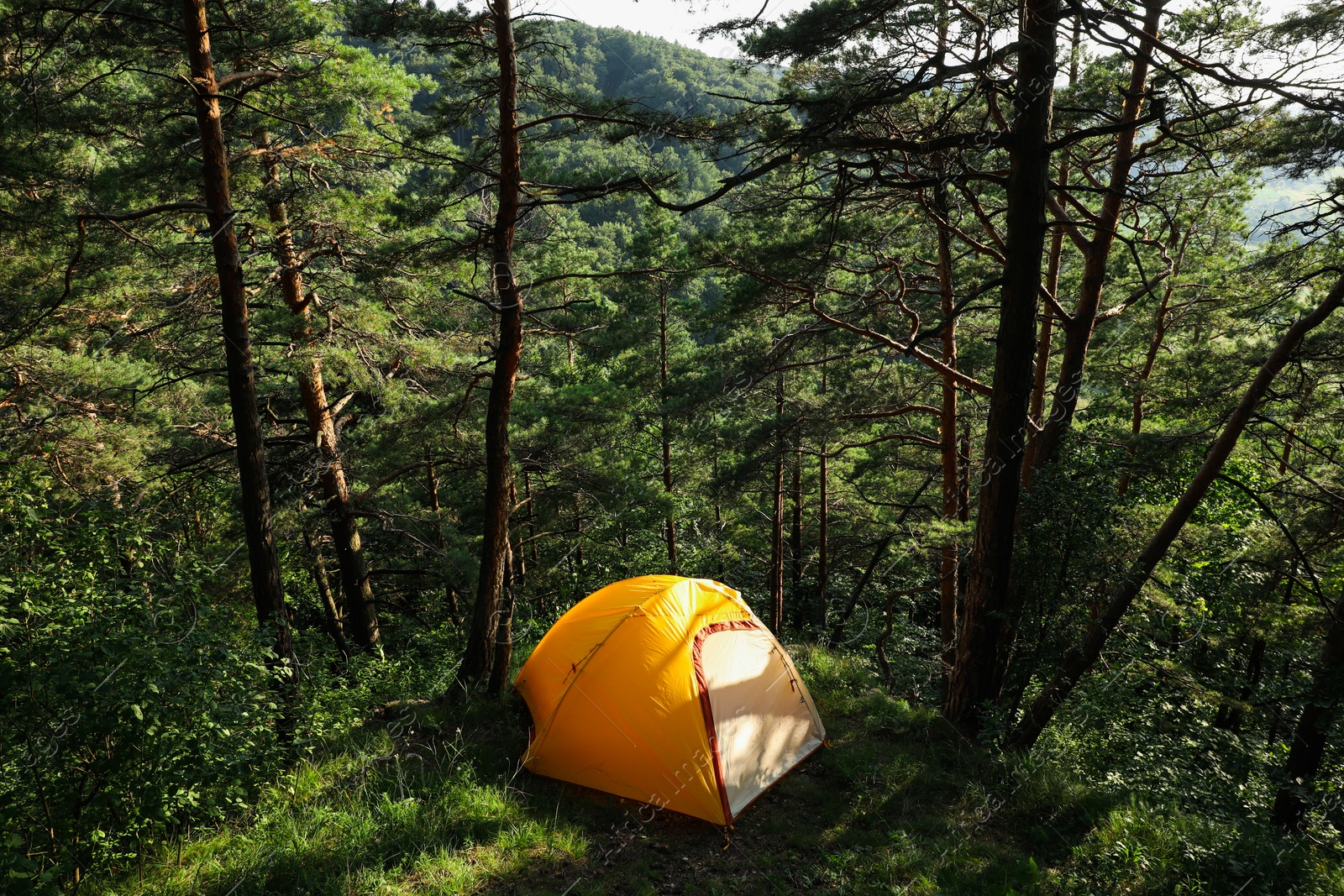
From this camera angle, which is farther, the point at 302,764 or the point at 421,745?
the point at 421,745

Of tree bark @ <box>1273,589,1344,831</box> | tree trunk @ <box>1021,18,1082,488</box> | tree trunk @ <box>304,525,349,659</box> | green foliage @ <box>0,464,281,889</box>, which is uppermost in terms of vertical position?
tree trunk @ <box>1021,18,1082,488</box>

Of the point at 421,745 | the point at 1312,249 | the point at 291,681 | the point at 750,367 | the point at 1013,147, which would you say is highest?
the point at 1013,147

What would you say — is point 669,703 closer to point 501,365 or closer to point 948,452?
point 501,365

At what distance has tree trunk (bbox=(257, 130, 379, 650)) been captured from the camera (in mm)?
8430

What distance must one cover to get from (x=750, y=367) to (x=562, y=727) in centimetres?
576

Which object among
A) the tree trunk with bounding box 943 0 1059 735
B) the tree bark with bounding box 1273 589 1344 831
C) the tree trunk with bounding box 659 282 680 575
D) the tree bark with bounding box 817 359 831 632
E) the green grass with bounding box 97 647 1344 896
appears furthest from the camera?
the tree bark with bounding box 817 359 831 632

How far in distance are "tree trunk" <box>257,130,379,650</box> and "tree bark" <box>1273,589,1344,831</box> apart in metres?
10.3

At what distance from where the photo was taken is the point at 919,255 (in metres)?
11.2

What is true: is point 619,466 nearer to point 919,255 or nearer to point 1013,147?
point 919,255

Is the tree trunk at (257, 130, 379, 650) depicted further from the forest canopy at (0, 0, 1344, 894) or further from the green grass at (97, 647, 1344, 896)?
the green grass at (97, 647, 1344, 896)

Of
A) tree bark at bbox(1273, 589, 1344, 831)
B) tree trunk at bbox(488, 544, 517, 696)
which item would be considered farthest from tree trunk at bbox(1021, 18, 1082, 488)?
tree trunk at bbox(488, 544, 517, 696)

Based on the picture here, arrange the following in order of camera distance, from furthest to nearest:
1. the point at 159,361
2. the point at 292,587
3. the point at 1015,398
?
1. the point at 292,587
2. the point at 159,361
3. the point at 1015,398

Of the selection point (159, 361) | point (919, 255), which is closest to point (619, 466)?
point (919, 255)

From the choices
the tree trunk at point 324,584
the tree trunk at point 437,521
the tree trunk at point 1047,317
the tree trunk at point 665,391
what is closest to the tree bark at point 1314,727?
the tree trunk at point 1047,317
